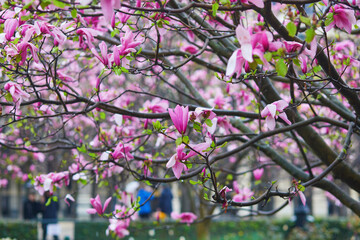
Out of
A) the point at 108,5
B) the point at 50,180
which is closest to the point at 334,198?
the point at 50,180

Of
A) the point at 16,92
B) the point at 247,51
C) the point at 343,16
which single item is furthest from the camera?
the point at 16,92

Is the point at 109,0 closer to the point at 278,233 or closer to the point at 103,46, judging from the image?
the point at 103,46

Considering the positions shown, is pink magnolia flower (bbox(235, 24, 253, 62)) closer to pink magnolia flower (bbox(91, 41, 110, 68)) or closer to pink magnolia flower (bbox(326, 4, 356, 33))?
pink magnolia flower (bbox(326, 4, 356, 33))

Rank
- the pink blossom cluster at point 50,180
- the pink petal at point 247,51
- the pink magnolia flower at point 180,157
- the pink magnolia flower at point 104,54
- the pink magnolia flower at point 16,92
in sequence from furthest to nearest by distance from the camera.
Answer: the pink blossom cluster at point 50,180 < the pink magnolia flower at point 16,92 < the pink magnolia flower at point 104,54 < the pink magnolia flower at point 180,157 < the pink petal at point 247,51

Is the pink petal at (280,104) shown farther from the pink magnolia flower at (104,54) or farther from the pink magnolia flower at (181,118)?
the pink magnolia flower at (104,54)

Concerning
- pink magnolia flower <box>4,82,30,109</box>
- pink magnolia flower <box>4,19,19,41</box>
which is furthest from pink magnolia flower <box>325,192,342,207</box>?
pink magnolia flower <box>4,19,19,41</box>

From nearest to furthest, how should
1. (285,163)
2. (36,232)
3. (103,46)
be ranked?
(103,46), (285,163), (36,232)

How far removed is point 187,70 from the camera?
11102mm

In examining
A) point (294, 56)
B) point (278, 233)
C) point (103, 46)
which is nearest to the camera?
point (294, 56)

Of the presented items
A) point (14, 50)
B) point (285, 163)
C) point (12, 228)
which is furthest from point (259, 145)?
point (12, 228)

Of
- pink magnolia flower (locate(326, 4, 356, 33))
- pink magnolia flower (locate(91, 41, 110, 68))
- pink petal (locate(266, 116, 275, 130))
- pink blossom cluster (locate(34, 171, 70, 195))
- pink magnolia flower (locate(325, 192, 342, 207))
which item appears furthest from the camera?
pink magnolia flower (locate(325, 192, 342, 207))

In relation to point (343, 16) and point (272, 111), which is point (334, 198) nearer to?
point (272, 111)

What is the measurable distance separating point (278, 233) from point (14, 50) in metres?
12.3

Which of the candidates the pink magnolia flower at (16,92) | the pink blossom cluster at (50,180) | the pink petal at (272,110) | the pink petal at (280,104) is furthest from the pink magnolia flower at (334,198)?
the pink magnolia flower at (16,92)
